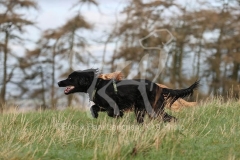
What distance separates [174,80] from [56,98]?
7646mm

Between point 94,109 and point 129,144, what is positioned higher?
point 94,109

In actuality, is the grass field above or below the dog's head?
below

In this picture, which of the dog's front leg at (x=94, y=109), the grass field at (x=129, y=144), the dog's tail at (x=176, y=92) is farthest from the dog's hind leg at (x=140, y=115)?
the grass field at (x=129, y=144)

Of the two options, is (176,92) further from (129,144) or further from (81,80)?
(129,144)

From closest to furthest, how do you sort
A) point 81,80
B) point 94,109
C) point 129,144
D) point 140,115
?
point 129,144
point 140,115
point 94,109
point 81,80

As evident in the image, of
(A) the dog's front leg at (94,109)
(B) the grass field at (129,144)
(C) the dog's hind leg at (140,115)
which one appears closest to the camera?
(B) the grass field at (129,144)

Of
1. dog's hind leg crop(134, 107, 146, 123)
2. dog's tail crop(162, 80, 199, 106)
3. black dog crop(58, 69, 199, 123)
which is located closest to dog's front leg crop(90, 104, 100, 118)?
black dog crop(58, 69, 199, 123)

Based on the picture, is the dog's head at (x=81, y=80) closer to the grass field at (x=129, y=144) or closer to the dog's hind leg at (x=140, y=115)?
the dog's hind leg at (x=140, y=115)

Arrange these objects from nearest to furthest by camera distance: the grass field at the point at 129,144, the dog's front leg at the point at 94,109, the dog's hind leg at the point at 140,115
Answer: the grass field at the point at 129,144, the dog's hind leg at the point at 140,115, the dog's front leg at the point at 94,109

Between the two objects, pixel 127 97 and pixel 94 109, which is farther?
pixel 94 109

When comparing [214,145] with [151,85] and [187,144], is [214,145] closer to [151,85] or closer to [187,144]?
[187,144]

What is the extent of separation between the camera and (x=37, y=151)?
16.6 feet

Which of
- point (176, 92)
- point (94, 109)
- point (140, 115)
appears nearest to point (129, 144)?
point (140, 115)

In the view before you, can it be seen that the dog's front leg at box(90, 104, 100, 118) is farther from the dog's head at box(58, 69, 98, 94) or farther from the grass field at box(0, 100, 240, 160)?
the grass field at box(0, 100, 240, 160)
